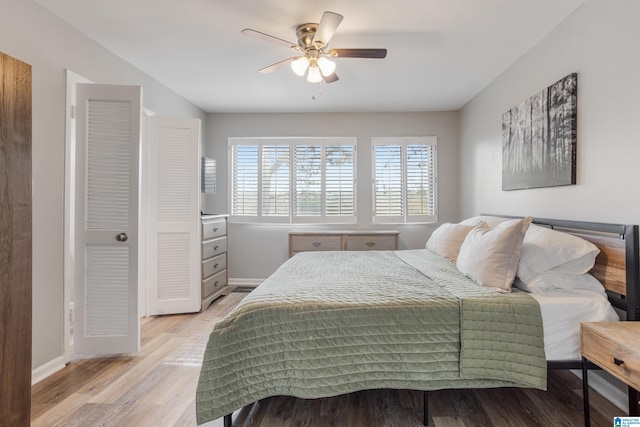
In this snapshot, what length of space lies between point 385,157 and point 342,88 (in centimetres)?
136

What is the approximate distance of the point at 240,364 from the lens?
62.4 inches

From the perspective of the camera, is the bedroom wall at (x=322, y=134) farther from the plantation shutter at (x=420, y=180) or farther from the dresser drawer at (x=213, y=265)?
the dresser drawer at (x=213, y=265)

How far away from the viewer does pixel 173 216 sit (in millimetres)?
3514

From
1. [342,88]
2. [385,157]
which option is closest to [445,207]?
[385,157]

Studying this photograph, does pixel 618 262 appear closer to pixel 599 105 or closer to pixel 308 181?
pixel 599 105

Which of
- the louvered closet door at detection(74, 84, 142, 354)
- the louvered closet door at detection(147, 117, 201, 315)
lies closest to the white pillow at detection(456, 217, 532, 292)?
the louvered closet door at detection(74, 84, 142, 354)

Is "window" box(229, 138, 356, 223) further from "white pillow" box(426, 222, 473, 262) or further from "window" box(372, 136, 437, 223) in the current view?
"white pillow" box(426, 222, 473, 262)

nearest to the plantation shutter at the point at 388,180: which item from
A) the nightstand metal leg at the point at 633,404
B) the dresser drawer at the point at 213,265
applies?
the dresser drawer at the point at 213,265

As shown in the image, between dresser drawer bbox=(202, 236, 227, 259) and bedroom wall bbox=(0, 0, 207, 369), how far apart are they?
4.89ft

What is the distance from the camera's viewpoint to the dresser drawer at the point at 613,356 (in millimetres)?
1234

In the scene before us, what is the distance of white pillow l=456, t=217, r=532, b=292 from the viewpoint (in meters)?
1.90

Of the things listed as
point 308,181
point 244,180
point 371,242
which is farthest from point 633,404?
point 244,180

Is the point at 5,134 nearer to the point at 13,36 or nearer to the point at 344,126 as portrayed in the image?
the point at 13,36

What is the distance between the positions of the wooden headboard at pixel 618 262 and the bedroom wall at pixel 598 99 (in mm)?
131
